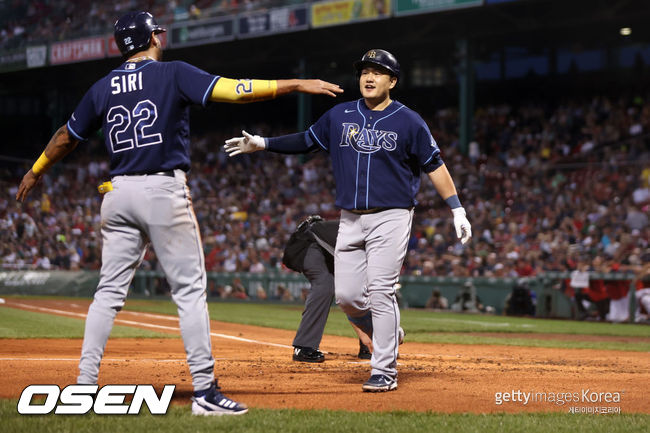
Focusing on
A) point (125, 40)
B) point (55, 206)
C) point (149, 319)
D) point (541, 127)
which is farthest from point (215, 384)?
point (55, 206)

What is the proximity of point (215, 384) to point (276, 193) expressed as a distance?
71.9ft

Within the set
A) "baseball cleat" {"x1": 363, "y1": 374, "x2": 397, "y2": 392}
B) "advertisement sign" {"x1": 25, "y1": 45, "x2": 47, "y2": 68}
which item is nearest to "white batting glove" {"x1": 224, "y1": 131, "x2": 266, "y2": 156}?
"baseball cleat" {"x1": 363, "y1": 374, "x2": 397, "y2": 392}

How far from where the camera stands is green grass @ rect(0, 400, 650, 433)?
13.0ft

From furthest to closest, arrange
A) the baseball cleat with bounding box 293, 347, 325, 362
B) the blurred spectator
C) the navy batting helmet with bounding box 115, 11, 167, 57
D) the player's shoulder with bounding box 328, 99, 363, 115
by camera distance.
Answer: the blurred spectator < the baseball cleat with bounding box 293, 347, 325, 362 < the player's shoulder with bounding box 328, 99, 363, 115 < the navy batting helmet with bounding box 115, 11, 167, 57

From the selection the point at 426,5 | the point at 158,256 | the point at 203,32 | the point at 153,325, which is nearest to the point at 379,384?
the point at 158,256

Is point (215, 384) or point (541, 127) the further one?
point (541, 127)

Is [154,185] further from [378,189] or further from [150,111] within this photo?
[378,189]

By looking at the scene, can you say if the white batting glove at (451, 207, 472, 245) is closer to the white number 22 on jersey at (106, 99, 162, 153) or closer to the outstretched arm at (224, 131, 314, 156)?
the outstretched arm at (224, 131, 314, 156)

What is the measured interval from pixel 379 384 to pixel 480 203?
54.0 feet

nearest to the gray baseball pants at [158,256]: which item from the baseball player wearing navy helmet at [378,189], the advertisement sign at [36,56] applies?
the baseball player wearing navy helmet at [378,189]

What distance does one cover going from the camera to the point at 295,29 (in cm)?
2591

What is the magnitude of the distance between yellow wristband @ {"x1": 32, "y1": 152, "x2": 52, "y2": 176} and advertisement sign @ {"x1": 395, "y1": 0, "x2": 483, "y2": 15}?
18517 millimetres

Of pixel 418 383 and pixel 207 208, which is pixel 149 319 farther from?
pixel 207 208

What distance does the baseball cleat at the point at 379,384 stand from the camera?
5352mm
